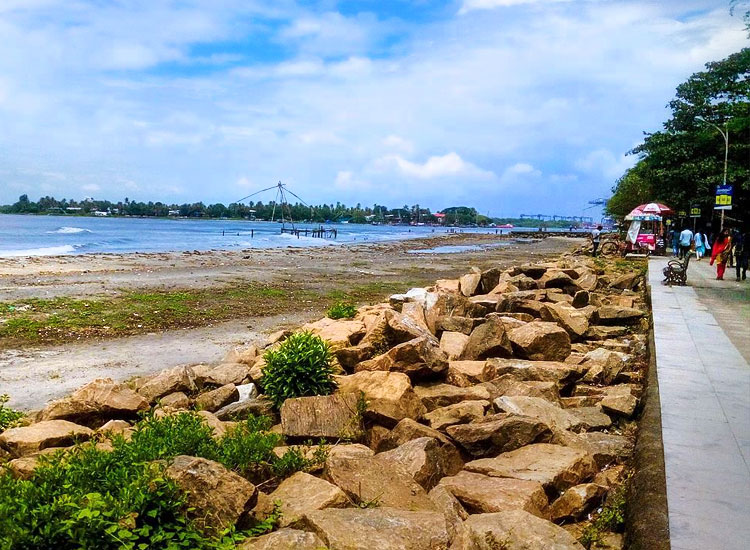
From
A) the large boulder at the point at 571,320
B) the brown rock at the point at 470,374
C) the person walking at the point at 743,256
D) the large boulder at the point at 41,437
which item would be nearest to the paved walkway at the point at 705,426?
the large boulder at the point at 571,320

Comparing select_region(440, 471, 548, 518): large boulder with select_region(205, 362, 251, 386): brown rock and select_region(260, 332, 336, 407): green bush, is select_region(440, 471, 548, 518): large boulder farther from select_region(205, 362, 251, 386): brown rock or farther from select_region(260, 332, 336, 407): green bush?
select_region(205, 362, 251, 386): brown rock

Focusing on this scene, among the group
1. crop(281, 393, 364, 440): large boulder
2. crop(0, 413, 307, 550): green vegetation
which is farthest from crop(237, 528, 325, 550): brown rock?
crop(281, 393, 364, 440): large boulder

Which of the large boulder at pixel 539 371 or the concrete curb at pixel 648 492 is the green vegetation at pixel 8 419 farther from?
the concrete curb at pixel 648 492

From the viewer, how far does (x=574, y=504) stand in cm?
425

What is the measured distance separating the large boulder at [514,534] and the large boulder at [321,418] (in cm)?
199

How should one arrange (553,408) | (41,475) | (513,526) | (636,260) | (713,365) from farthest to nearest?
(636,260) < (713,365) < (553,408) < (41,475) < (513,526)

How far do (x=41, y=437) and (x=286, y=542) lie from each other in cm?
335

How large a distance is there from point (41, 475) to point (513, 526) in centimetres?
295

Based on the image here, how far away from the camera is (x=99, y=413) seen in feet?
21.1

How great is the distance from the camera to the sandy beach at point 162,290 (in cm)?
1029

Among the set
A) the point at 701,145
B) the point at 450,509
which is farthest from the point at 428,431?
the point at 701,145

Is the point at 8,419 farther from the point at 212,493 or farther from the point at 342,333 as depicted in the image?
the point at 212,493

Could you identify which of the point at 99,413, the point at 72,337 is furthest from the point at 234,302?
the point at 99,413

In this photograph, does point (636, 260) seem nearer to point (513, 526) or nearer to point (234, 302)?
point (234, 302)
